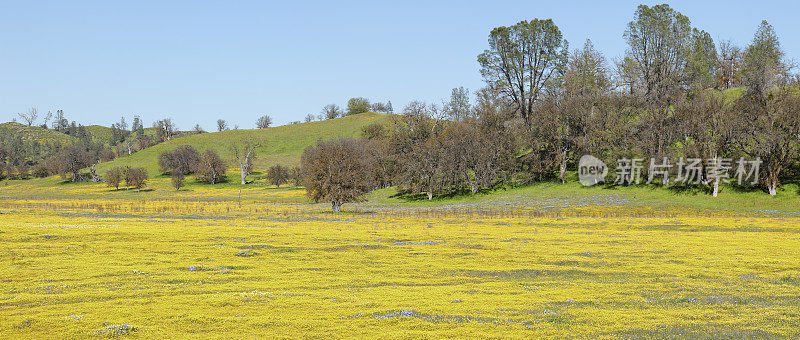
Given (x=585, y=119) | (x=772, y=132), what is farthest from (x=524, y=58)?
(x=772, y=132)

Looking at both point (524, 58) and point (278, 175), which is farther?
point (278, 175)

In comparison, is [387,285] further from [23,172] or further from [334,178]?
[23,172]

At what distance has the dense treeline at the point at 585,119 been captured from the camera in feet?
246

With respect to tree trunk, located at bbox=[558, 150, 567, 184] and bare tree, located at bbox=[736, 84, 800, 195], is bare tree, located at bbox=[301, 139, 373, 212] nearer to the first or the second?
tree trunk, located at bbox=[558, 150, 567, 184]

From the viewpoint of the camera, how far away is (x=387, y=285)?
20.7 metres

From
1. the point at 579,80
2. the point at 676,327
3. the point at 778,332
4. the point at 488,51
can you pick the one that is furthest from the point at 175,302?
the point at 579,80

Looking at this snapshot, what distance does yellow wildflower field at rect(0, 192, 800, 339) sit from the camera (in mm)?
13891

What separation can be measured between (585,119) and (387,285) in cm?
7589

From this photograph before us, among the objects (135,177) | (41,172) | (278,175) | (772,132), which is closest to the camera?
(772,132)

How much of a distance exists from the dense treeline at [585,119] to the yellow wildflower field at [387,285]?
4032 cm

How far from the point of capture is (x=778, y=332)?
13305 mm

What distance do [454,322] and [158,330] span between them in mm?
7913

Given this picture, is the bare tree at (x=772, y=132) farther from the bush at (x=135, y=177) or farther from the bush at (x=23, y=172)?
the bush at (x=23, y=172)

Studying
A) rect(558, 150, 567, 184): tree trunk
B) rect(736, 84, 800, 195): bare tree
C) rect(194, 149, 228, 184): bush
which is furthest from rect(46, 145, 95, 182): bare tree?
rect(736, 84, 800, 195): bare tree
